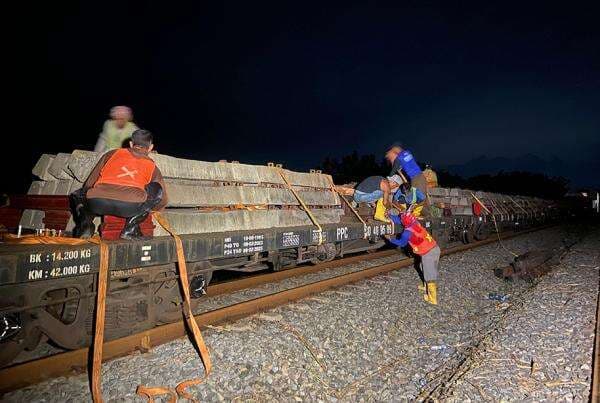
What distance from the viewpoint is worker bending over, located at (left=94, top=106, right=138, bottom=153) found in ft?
17.8

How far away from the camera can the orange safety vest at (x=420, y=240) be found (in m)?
6.46

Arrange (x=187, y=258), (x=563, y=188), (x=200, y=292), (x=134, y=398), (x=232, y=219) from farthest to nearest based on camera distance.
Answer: (x=563, y=188), (x=232, y=219), (x=200, y=292), (x=187, y=258), (x=134, y=398)

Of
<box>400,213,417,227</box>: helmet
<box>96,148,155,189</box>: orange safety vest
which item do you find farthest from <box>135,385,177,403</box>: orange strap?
<box>400,213,417,227</box>: helmet

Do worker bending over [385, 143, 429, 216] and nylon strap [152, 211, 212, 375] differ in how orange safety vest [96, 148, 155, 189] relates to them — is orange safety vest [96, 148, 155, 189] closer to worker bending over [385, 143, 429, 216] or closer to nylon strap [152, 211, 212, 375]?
nylon strap [152, 211, 212, 375]

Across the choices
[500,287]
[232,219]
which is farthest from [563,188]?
[232,219]

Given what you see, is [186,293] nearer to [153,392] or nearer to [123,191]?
[153,392]

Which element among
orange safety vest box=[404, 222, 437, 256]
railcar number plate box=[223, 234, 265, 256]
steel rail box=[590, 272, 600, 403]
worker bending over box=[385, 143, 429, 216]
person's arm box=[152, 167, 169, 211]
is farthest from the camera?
worker bending over box=[385, 143, 429, 216]

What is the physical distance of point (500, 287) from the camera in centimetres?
726

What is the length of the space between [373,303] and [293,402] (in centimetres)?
266

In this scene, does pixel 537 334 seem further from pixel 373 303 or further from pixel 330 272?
pixel 330 272

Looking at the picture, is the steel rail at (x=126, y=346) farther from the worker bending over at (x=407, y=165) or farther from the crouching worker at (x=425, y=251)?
the worker bending over at (x=407, y=165)

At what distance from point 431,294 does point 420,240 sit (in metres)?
0.98

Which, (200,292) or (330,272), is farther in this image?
(330,272)

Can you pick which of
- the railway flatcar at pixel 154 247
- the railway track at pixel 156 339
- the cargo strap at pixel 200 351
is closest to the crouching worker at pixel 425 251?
the railway flatcar at pixel 154 247
